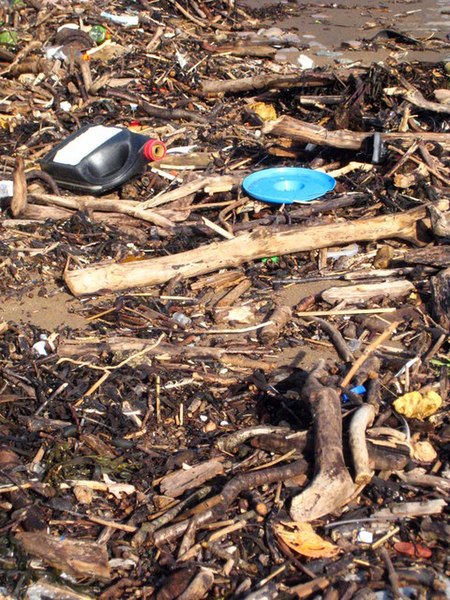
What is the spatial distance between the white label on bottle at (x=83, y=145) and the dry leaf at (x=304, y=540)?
14.3ft

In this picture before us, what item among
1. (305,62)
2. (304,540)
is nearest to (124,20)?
(305,62)

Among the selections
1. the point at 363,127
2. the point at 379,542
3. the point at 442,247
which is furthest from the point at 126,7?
the point at 379,542

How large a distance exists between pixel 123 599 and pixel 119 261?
10.6 ft

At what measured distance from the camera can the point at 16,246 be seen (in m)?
6.64

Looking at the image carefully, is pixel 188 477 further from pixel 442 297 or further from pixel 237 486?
pixel 442 297

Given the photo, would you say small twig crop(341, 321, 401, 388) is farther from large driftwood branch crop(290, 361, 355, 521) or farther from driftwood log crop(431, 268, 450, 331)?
large driftwood branch crop(290, 361, 355, 521)

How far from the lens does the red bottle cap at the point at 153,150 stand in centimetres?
757

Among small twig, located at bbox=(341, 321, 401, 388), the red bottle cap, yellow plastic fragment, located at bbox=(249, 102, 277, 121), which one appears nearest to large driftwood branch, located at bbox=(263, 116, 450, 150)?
the red bottle cap

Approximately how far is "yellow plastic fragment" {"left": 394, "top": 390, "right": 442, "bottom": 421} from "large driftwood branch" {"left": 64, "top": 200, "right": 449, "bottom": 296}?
1.98 metres

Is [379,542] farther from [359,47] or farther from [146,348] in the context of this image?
[359,47]

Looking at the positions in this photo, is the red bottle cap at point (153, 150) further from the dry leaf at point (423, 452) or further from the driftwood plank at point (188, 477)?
the dry leaf at point (423, 452)

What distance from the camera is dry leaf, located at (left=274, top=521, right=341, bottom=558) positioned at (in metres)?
3.76

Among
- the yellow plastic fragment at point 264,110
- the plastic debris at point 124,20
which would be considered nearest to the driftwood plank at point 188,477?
the yellow plastic fragment at point 264,110

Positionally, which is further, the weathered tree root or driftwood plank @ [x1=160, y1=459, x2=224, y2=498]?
driftwood plank @ [x1=160, y1=459, x2=224, y2=498]
